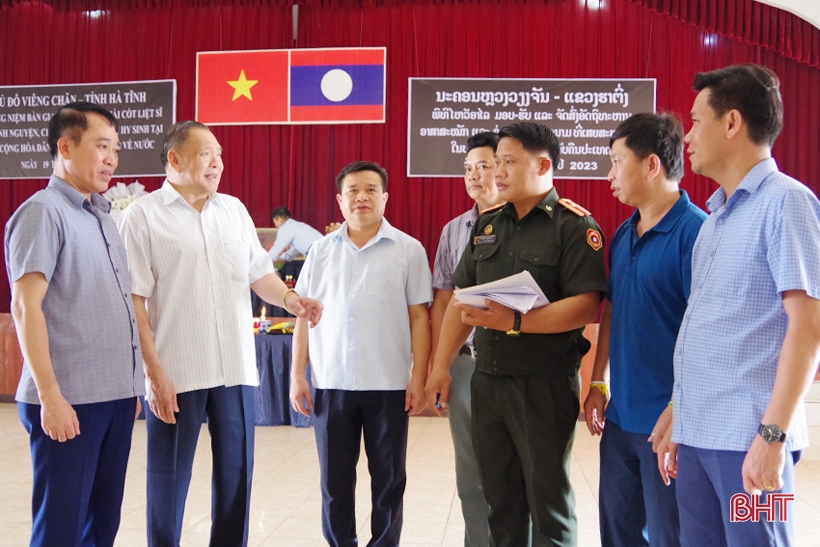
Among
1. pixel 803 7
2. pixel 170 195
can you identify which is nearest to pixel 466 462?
pixel 170 195

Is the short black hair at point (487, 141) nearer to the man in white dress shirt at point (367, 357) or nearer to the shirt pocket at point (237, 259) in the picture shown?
the man in white dress shirt at point (367, 357)

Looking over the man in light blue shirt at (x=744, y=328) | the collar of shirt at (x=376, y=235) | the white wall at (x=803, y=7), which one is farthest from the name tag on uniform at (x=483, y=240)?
the white wall at (x=803, y=7)

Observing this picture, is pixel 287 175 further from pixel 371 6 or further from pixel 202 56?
pixel 371 6

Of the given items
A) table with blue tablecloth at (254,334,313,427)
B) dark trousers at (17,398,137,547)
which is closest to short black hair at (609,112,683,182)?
dark trousers at (17,398,137,547)

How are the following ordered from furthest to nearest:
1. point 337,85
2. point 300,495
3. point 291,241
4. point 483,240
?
point 337,85 → point 291,241 → point 300,495 → point 483,240

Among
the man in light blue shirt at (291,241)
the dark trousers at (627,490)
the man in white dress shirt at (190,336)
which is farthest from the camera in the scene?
the man in light blue shirt at (291,241)

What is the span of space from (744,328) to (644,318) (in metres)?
0.42

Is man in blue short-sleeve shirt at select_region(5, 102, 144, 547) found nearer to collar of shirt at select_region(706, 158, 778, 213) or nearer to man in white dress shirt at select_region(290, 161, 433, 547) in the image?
man in white dress shirt at select_region(290, 161, 433, 547)

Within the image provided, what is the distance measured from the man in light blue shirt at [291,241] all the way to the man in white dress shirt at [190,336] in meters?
4.32

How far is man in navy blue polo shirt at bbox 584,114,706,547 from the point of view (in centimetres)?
178

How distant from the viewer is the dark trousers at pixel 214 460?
2.20 metres

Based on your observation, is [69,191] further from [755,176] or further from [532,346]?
[755,176]

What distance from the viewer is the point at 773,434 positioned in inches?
51.3

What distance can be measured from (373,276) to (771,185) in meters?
1.39
